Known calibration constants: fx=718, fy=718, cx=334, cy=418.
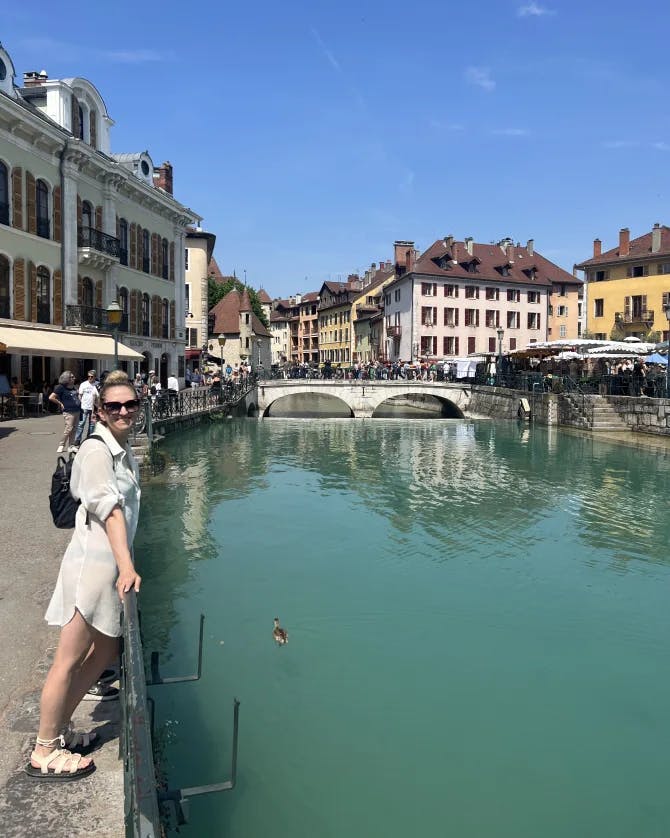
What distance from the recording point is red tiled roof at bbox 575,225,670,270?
5384 cm

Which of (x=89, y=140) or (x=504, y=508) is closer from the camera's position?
(x=504, y=508)

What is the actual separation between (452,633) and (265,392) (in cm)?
3750

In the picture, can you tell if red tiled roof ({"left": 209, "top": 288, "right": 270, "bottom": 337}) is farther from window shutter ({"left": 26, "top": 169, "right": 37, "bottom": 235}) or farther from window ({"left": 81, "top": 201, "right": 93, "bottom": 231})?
window shutter ({"left": 26, "top": 169, "right": 37, "bottom": 235})

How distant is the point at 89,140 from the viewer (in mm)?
30000

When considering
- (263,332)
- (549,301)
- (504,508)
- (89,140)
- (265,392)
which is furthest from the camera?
(263,332)

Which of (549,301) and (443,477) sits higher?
(549,301)

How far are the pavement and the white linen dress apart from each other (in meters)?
0.76

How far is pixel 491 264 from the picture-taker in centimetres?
6562

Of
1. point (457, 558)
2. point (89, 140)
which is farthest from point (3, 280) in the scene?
point (457, 558)

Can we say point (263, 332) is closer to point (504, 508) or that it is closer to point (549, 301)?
point (549, 301)

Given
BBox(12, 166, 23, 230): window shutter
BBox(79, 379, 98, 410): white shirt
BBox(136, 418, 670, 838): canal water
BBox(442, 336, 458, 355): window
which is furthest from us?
BBox(442, 336, 458, 355): window

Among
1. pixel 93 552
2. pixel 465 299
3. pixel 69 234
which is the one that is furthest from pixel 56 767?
pixel 465 299

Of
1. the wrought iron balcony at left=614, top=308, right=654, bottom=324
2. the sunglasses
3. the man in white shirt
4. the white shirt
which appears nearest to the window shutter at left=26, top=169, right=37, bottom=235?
the man in white shirt

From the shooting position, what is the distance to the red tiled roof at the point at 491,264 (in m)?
62.6
